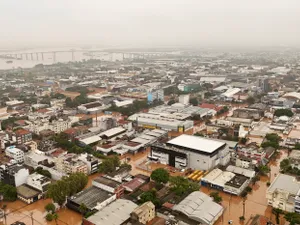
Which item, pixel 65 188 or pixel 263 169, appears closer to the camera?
pixel 65 188

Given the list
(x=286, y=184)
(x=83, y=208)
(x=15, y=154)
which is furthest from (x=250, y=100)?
(x=83, y=208)

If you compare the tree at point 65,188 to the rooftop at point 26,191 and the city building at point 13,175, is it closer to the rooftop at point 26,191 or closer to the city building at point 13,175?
the rooftop at point 26,191

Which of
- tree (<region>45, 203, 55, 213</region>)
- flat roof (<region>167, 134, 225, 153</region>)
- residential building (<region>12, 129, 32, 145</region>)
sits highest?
flat roof (<region>167, 134, 225, 153</region>)

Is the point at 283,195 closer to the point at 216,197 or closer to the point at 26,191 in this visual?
the point at 216,197

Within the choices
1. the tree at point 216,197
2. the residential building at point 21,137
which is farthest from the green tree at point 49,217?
the residential building at point 21,137

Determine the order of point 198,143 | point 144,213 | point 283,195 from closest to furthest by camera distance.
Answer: point 144,213 < point 283,195 < point 198,143

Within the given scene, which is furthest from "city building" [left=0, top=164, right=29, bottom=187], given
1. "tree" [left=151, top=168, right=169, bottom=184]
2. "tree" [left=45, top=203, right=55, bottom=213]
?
"tree" [left=151, top=168, right=169, bottom=184]

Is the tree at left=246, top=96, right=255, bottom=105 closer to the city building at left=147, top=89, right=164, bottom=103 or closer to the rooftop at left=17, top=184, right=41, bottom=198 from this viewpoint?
the city building at left=147, top=89, right=164, bottom=103

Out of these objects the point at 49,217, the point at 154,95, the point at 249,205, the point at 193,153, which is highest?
the point at 154,95
